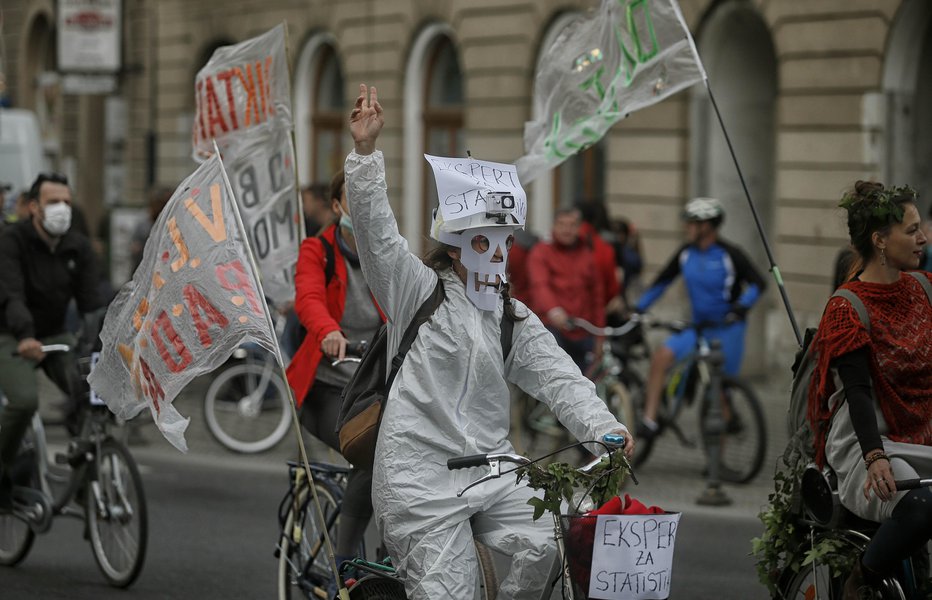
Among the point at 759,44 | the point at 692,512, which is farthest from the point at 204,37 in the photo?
the point at 692,512

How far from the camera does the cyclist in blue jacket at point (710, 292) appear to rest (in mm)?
10359

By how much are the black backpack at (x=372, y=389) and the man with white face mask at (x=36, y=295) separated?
306 cm

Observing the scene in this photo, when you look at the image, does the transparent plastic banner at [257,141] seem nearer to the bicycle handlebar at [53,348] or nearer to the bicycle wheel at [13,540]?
the bicycle handlebar at [53,348]

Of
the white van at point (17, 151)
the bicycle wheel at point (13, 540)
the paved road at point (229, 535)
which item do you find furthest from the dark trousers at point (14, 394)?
the white van at point (17, 151)

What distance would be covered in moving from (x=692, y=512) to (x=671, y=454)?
2.41 metres

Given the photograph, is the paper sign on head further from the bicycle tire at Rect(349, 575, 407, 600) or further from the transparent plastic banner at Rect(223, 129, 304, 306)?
the transparent plastic banner at Rect(223, 129, 304, 306)

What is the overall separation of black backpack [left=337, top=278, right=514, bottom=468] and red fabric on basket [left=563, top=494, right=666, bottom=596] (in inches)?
32.1

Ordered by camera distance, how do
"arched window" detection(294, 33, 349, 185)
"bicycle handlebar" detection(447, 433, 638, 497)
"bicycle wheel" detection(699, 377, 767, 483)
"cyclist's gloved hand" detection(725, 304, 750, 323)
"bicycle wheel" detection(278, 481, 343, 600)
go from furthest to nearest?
"arched window" detection(294, 33, 349, 185) < "cyclist's gloved hand" detection(725, 304, 750, 323) < "bicycle wheel" detection(699, 377, 767, 483) < "bicycle wheel" detection(278, 481, 343, 600) < "bicycle handlebar" detection(447, 433, 638, 497)

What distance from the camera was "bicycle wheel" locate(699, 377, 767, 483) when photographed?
1013cm

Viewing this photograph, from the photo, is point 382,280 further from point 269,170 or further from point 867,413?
point 269,170

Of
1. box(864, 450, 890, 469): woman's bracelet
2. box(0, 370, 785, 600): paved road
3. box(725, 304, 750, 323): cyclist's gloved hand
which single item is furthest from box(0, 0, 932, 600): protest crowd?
box(725, 304, 750, 323): cyclist's gloved hand

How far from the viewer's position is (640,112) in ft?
57.5

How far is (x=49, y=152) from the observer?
34469 mm

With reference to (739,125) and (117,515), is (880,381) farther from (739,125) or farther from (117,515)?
(739,125)
